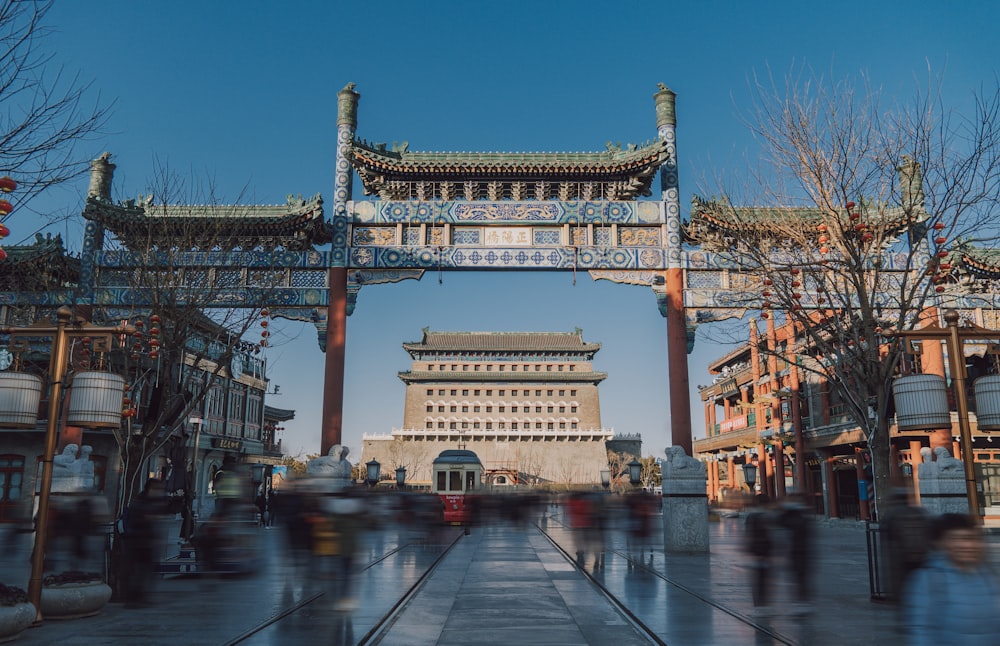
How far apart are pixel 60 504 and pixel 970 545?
9614 millimetres

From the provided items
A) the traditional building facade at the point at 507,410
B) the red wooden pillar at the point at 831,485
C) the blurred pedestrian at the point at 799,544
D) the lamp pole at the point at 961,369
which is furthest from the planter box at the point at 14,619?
the traditional building facade at the point at 507,410

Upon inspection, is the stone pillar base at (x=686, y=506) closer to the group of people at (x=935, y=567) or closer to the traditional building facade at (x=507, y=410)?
the group of people at (x=935, y=567)

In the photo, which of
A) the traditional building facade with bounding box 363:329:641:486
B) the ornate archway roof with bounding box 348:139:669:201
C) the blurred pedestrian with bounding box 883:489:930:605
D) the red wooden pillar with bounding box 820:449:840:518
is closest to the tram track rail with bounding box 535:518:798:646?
the blurred pedestrian with bounding box 883:489:930:605

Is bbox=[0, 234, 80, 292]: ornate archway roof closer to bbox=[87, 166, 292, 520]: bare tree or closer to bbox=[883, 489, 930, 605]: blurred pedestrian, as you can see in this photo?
bbox=[87, 166, 292, 520]: bare tree

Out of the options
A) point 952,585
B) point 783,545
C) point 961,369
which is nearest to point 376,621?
point 783,545

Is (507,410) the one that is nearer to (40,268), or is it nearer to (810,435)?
(810,435)

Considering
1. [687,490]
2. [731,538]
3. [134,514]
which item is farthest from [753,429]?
[134,514]

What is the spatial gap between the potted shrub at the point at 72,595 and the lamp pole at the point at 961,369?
28.8 ft

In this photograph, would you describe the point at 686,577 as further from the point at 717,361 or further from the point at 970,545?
the point at 717,361

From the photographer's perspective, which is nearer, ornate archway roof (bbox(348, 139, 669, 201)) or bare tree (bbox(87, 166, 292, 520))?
bare tree (bbox(87, 166, 292, 520))

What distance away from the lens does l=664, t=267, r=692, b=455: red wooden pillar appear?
19.8 metres

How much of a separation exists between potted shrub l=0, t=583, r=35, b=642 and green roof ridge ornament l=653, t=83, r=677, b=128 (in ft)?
66.0

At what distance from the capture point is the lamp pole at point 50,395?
267 inches

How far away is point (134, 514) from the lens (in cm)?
812
